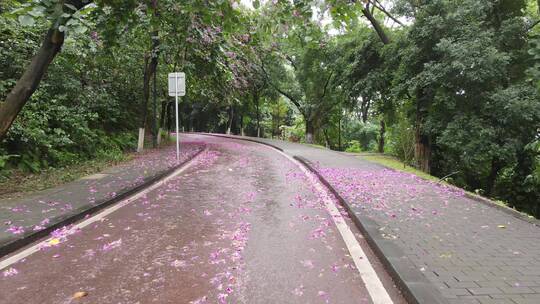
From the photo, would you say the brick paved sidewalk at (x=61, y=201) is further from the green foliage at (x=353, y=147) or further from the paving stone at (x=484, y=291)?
the green foliage at (x=353, y=147)

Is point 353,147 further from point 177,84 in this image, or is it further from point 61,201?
point 61,201

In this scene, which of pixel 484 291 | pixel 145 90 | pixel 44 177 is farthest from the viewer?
pixel 145 90

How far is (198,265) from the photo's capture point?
4195 millimetres

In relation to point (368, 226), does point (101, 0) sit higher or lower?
higher

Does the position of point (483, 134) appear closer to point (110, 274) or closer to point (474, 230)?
point (474, 230)

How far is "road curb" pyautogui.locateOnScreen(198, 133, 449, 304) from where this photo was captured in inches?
129

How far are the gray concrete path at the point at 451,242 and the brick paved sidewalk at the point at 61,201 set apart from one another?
4.64 metres

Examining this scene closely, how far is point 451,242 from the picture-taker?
477cm

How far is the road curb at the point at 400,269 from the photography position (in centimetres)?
328

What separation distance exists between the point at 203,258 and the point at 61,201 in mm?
3851

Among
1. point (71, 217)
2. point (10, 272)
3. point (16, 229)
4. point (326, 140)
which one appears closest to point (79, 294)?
point (10, 272)

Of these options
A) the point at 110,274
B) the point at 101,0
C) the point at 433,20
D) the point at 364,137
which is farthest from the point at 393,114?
the point at 110,274

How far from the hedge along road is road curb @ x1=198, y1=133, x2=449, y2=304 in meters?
0.11

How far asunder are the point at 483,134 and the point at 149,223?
10730 mm
